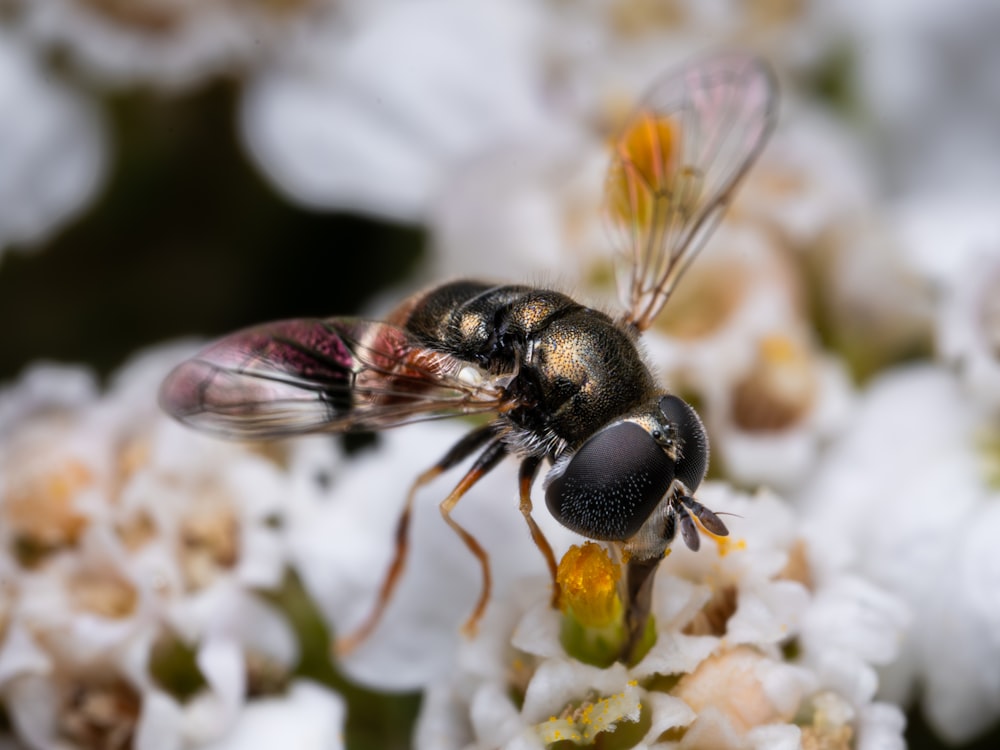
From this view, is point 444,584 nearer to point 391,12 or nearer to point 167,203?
point 167,203

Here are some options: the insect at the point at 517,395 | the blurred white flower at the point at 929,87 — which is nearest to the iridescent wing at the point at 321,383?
the insect at the point at 517,395

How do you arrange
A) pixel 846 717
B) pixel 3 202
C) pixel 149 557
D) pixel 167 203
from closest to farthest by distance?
1. pixel 846 717
2. pixel 149 557
3. pixel 3 202
4. pixel 167 203

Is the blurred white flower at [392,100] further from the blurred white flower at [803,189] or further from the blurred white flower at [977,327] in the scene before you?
the blurred white flower at [977,327]

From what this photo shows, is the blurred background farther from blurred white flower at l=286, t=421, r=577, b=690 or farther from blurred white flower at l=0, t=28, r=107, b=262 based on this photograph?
blurred white flower at l=286, t=421, r=577, b=690

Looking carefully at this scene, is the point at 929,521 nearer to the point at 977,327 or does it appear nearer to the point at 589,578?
the point at 977,327

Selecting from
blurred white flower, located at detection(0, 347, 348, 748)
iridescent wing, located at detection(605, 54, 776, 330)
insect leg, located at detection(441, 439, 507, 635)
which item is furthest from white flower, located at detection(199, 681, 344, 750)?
iridescent wing, located at detection(605, 54, 776, 330)

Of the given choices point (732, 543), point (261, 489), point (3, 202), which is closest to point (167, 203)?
point (3, 202)

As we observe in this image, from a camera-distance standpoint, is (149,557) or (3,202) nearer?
(149,557)
